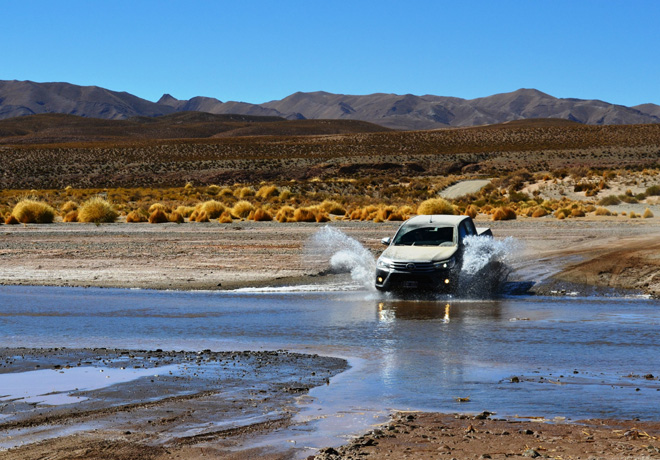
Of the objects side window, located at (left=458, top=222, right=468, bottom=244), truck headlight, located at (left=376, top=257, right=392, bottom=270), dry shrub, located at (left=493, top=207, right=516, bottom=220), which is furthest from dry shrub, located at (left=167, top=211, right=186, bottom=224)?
truck headlight, located at (left=376, top=257, right=392, bottom=270)

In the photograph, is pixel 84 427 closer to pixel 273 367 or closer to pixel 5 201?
pixel 273 367

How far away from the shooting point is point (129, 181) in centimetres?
10400

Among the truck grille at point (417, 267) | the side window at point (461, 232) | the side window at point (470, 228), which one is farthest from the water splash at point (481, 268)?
the truck grille at point (417, 267)

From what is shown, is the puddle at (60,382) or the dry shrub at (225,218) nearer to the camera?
the puddle at (60,382)

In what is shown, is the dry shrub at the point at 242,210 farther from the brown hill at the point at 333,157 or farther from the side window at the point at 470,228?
the brown hill at the point at 333,157

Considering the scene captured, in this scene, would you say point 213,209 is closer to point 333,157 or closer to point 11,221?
point 11,221

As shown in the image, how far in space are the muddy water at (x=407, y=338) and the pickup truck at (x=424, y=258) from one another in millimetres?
400

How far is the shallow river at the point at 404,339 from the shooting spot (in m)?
8.70

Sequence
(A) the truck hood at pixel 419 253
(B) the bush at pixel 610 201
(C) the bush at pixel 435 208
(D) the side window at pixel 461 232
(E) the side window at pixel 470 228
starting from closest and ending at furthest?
1. (A) the truck hood at pixel 419 253
2. (D) the side window at pixel 461 232
3. (E) the side window at pixel 470 228
4. (C) the bush at pixel 435 208
5. (B) the bush at pixel 610 201

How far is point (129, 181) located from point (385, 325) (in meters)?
92.9

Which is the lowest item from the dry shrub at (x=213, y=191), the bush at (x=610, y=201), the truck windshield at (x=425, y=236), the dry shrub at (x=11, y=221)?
the truck windshield at (x=425, y=236)

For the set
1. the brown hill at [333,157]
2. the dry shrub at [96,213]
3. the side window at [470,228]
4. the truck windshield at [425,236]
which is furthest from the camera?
the brown hill at [333,157]

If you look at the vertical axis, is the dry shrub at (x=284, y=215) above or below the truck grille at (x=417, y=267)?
above

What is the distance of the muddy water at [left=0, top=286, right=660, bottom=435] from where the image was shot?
8.81 m
